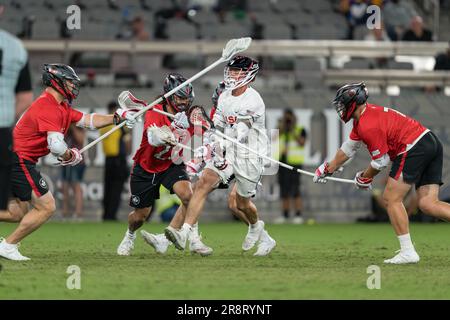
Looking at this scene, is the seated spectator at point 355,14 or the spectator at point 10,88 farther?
the seated spectator at point 355,14

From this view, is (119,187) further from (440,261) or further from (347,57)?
(440,261)

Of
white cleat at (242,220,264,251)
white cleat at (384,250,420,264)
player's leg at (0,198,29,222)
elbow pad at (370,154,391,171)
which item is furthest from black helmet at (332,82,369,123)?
player's leg at (0,198,29,222)

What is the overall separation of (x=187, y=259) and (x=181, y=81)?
223 centimetres

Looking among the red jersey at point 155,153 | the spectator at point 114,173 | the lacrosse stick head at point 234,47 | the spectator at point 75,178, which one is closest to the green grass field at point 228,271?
the red jersey at point 155,153

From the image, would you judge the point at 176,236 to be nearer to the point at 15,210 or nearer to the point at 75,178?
the point at 15,210

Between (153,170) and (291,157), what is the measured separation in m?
9.56

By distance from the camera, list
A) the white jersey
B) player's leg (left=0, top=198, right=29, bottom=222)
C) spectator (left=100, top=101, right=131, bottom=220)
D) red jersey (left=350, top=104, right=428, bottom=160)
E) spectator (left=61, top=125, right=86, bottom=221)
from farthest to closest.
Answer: spectator (left=61, top=125, right=86, bottom=221) → spectator (left=100, top=101, right=131, bottom=220) → the white jersey → player's leg (left=0, top=198, right=29, bottom=222) → red jersey (left=350, top=104, right=428, bottom=160)

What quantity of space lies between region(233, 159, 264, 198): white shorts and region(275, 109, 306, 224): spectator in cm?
928

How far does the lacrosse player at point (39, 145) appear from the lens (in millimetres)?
12195

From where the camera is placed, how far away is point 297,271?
437 inches

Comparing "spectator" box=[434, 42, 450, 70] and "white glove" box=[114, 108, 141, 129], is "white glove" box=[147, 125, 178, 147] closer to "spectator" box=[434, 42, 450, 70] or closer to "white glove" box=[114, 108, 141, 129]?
"white glove" box=[114, 108, 141, 129]

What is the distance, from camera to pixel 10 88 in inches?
369

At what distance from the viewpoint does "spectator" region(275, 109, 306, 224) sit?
22.5 m

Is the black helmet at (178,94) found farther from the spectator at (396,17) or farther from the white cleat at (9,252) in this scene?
the spectator at (396,17)
